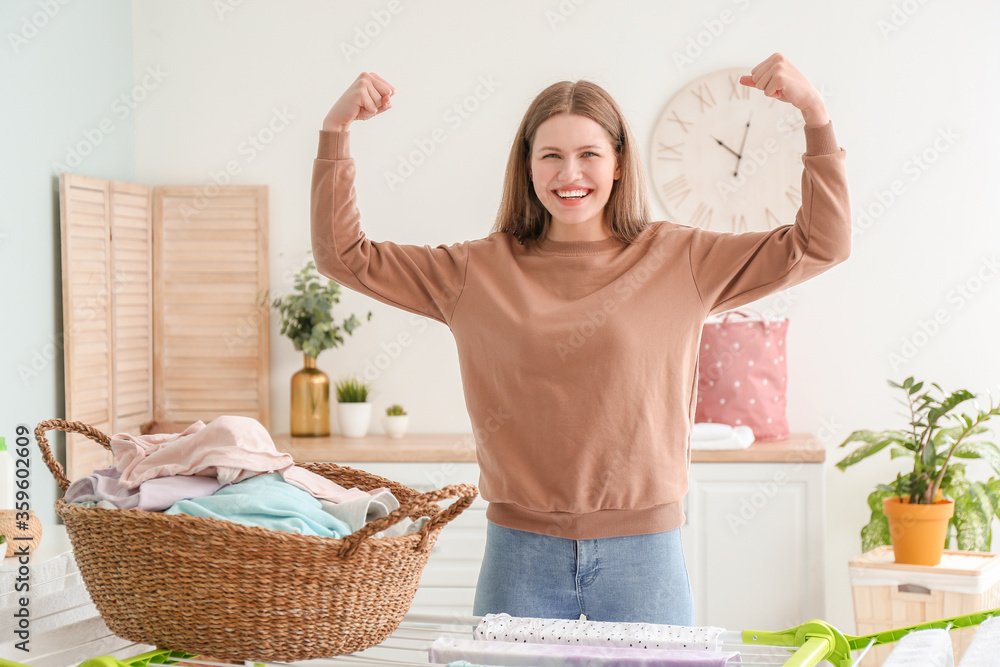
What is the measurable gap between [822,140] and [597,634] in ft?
2.31

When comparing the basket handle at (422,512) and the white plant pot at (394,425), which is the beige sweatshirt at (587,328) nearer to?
the basket handle at (422,512)

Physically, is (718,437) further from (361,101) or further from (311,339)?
(361,101)

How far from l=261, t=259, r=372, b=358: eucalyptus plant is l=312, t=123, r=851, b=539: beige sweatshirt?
1618mm

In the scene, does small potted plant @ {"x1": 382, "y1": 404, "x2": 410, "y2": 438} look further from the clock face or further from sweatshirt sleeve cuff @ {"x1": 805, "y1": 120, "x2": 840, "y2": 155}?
sweatshirt sleeve cuff @ {"x1": 805, "y1": 120, "x2": 840, "y2": 155}

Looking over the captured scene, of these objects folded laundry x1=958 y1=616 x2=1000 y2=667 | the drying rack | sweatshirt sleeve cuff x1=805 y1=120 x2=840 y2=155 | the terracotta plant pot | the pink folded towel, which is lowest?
the terracotta plant pot

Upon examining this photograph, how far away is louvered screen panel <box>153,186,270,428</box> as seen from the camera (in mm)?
3059

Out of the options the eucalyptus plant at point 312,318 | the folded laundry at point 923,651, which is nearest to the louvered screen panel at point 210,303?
the eucalyptus plant at point 312,318

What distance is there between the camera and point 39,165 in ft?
8.38

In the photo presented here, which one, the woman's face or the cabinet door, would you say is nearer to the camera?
the woman's face

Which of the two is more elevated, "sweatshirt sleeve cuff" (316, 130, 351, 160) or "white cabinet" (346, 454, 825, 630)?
"sweatshirt sleeve cuff" (316, 130, 351, 160)

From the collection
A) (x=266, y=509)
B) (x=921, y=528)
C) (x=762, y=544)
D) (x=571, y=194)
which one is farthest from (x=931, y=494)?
(x=266, y=509)

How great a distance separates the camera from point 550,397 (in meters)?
1.25

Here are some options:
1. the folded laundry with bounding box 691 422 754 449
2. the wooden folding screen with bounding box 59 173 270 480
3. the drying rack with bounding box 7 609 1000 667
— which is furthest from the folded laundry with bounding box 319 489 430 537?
the wooden folding screen with bounding box 59 173 270 480

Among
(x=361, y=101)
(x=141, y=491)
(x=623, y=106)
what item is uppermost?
(x=623, y=106)
